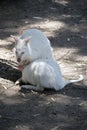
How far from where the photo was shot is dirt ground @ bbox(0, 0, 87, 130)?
4.80 m

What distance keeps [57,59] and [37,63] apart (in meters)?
1.21

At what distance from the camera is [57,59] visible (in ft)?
21.7

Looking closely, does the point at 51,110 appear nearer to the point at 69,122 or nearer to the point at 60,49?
the point at 69,122

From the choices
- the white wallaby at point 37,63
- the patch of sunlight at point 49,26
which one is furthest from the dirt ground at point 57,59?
the white wallaby at point 37,63

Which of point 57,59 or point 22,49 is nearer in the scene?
point 22,49

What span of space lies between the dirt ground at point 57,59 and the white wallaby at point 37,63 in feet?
0.41

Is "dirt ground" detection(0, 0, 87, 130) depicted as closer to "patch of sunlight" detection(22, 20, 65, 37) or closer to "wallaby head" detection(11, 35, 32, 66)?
"patch of sunlight" detection(22, 20, 65, 37)

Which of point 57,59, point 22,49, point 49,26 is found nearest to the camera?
point 22,49

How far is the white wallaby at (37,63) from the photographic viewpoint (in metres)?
5.36

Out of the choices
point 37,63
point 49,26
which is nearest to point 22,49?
point 37,63

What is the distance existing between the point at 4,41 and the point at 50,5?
2.40m

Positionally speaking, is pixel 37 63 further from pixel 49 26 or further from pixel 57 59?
pixel 49 26

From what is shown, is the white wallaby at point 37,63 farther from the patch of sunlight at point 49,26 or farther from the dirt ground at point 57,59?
the patch of sunlight at point 49,26

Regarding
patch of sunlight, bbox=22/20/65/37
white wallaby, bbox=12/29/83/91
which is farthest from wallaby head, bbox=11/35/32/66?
patch of sunlight, bbox=22/20/65/37
